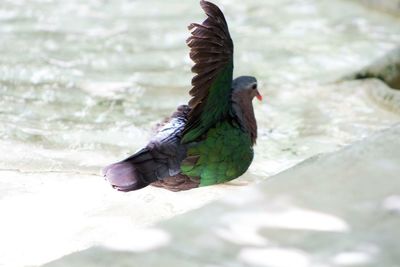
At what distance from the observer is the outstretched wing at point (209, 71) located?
2.73 meters

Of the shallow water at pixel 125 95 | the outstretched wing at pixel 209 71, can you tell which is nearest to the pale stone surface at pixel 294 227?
the outstretched wing at pixel 209 71

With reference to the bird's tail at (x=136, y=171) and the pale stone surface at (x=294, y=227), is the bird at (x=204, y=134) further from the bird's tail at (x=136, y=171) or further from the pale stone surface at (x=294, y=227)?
the pale stone surface at (x=294, y=227)

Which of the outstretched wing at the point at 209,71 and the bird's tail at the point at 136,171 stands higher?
the outstretched wing at the point at 209,71

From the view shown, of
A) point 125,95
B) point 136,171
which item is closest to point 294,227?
point 136,171

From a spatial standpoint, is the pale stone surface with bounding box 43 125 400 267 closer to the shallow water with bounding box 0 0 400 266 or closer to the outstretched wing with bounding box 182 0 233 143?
the outstretched wing with bounding box 182 0 233 143

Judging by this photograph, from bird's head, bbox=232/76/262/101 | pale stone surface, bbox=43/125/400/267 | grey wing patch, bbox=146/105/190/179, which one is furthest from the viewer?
bird's head, bbox=232/76/262/101

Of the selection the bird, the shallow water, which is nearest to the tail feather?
the bird

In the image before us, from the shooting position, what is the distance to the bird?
2.76 metres

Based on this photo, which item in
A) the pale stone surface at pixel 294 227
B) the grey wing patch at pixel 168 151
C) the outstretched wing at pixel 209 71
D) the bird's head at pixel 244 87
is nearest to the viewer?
the pale stone surface at pixel 294 227

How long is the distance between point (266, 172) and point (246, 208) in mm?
1519

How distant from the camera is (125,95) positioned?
4.36 meters

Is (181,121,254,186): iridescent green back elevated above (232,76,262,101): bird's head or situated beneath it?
situated beneath

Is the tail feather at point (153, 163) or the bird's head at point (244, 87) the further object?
the bird's head at point (244, 87)

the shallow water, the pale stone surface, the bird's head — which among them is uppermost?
the bird's head
